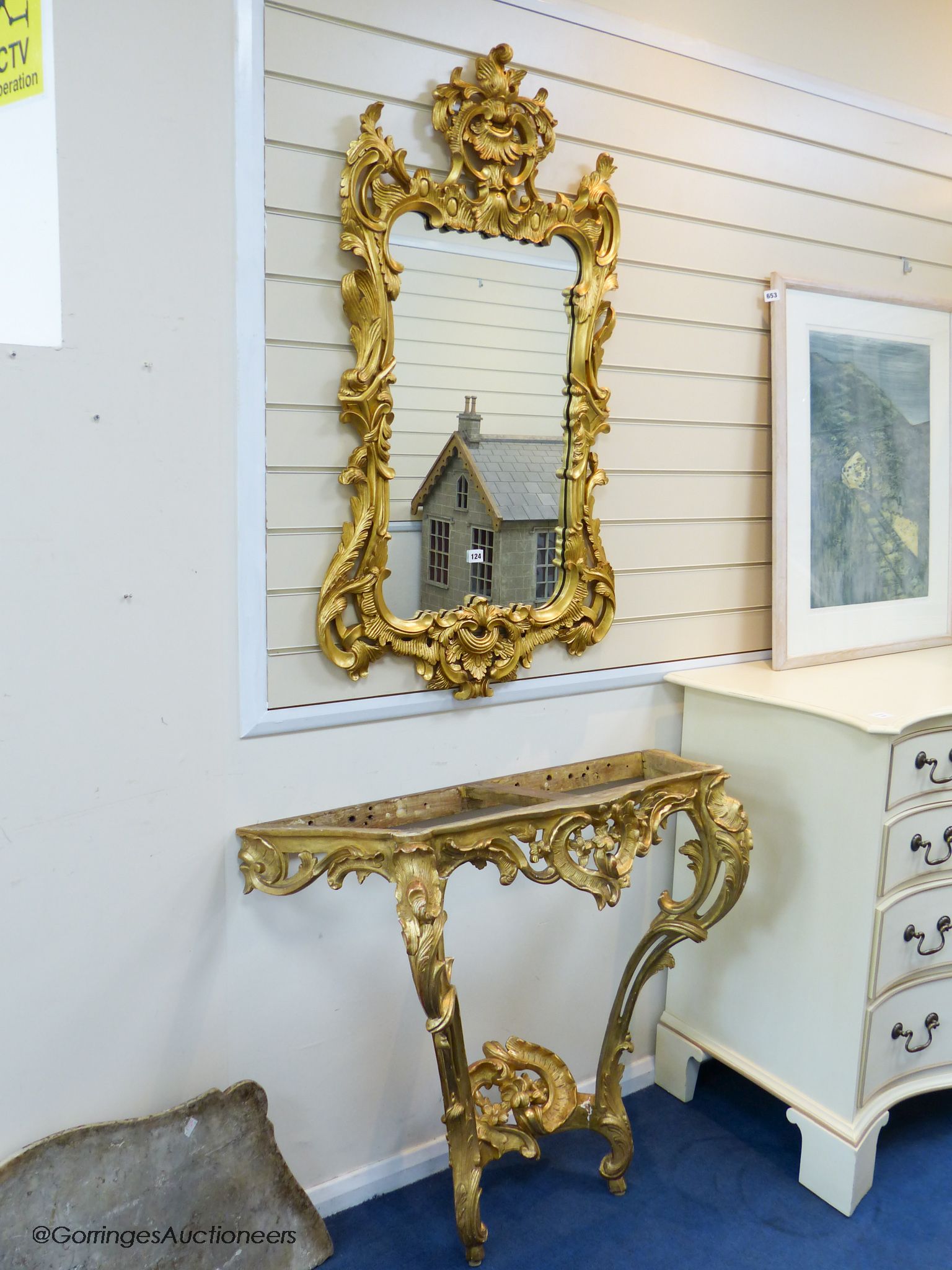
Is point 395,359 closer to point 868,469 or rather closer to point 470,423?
point 470,423

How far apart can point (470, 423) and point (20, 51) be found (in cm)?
92

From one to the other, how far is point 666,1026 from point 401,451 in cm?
154

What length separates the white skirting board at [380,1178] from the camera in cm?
202

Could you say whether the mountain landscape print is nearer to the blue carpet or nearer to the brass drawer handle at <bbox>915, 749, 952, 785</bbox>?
the brass drawer handle at <bbox>915, 749, 952, 785</bbox>

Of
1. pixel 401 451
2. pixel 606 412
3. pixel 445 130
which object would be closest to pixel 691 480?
pixel 606 412

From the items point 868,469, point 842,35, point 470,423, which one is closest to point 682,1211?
point 470,423

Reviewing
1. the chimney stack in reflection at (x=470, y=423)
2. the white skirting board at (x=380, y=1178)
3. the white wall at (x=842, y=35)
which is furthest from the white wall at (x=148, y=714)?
the white wall at (x=842, y=35)

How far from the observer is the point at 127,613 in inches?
65.1

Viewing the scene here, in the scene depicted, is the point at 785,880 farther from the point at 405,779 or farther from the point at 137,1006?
the point at 137,1006

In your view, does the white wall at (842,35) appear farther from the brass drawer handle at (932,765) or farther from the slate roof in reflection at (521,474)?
the brass drawer handle at (932,765)

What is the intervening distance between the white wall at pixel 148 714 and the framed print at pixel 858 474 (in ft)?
3.21

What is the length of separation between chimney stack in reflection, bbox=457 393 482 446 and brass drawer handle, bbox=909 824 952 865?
1198 mm

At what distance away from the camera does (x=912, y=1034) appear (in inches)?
85.1

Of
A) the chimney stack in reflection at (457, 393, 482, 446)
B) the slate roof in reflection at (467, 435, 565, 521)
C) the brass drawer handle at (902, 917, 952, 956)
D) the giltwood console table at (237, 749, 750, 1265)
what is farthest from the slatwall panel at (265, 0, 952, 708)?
the brass drawer handle at (902, 917, 952, 956)
